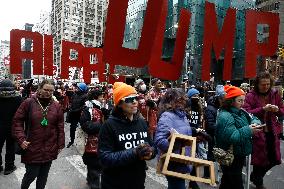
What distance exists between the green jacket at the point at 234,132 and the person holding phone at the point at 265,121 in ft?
4.35

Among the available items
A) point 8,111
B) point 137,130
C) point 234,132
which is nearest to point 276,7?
point 8,111

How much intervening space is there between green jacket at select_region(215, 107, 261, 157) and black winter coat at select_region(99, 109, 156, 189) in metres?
1.23

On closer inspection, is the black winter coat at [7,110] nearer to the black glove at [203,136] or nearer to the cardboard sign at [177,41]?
the cardboard sign at [177,41]

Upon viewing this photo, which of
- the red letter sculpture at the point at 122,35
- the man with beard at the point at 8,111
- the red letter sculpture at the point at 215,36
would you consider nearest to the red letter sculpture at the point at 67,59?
the red letter sculpture at the point at 122,35

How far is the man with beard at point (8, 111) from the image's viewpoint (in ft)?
23.2

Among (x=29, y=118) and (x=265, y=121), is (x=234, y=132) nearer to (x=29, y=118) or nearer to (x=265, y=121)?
(x=265, y=121)

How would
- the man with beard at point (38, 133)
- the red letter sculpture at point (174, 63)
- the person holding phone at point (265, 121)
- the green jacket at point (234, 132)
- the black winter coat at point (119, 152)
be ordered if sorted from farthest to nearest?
the red letter sculpture at point (174, 63) < the person holding phone at point (265, 121) < the man with beard at point (38, 133) < the green jacket at point (234, 132) < the black winter coat at point (119, 152)

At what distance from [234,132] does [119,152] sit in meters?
1.53

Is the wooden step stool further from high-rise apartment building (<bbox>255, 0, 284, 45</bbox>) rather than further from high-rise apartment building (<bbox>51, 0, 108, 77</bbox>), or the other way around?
high-rise apartment building (<bbox>51, 0, 108, 77</bbox>)

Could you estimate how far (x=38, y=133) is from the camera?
488 cm

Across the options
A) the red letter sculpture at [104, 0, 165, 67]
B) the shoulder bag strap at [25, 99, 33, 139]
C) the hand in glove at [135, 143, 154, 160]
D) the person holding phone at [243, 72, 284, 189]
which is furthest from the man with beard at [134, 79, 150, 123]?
the hand in glove at [135, 143, 154, 160]

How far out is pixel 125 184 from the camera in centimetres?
326

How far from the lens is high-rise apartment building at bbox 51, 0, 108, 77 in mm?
147875

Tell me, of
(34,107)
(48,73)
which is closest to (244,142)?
(34,107)
